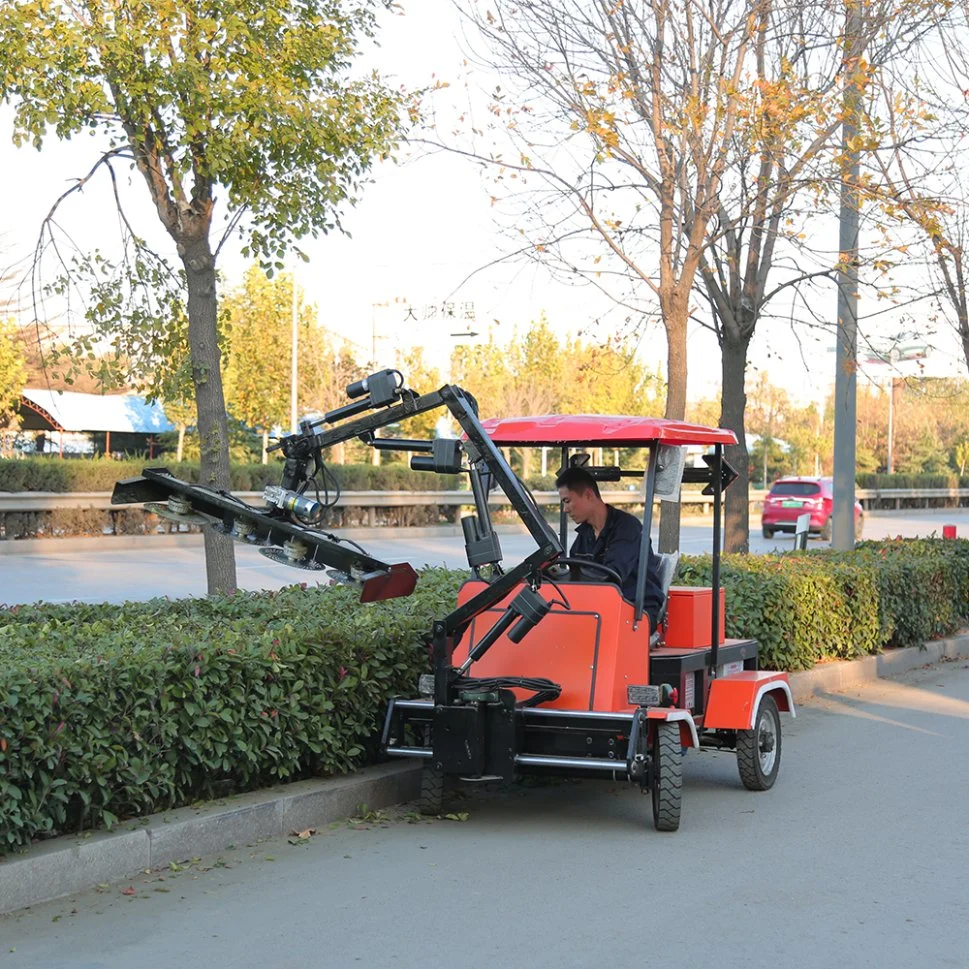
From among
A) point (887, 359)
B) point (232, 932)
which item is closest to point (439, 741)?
point (232, 932)

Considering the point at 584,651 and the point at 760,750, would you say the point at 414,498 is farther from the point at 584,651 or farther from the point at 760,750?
the point at 584,651

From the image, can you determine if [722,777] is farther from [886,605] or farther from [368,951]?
[886,605]

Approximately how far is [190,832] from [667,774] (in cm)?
229

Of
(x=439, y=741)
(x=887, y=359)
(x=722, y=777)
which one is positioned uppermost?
(x=887, y=359)

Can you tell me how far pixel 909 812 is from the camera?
24.4 ft

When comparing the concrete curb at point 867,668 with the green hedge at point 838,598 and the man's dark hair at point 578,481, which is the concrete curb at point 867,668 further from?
the man's dark hair at point 578,481

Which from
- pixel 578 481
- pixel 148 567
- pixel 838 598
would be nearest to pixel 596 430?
pixel 578 481

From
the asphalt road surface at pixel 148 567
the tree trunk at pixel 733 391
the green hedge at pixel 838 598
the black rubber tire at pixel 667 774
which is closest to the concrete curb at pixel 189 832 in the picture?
the black rubber tire at pixel 667 774

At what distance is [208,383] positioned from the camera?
10656mm

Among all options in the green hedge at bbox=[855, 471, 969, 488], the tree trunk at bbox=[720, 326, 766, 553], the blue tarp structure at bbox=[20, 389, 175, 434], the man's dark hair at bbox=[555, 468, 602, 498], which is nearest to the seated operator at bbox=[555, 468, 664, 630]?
the man's dark hair at bbox=[555, 468, 602, 498]

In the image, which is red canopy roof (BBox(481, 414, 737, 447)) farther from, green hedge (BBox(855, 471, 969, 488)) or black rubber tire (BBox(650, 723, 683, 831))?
green hedge (BBox(855, 471, 969, 488))

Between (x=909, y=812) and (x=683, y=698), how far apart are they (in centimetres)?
133

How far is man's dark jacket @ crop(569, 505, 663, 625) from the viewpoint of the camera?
7.44 metres

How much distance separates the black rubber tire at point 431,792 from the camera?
23.0ft
